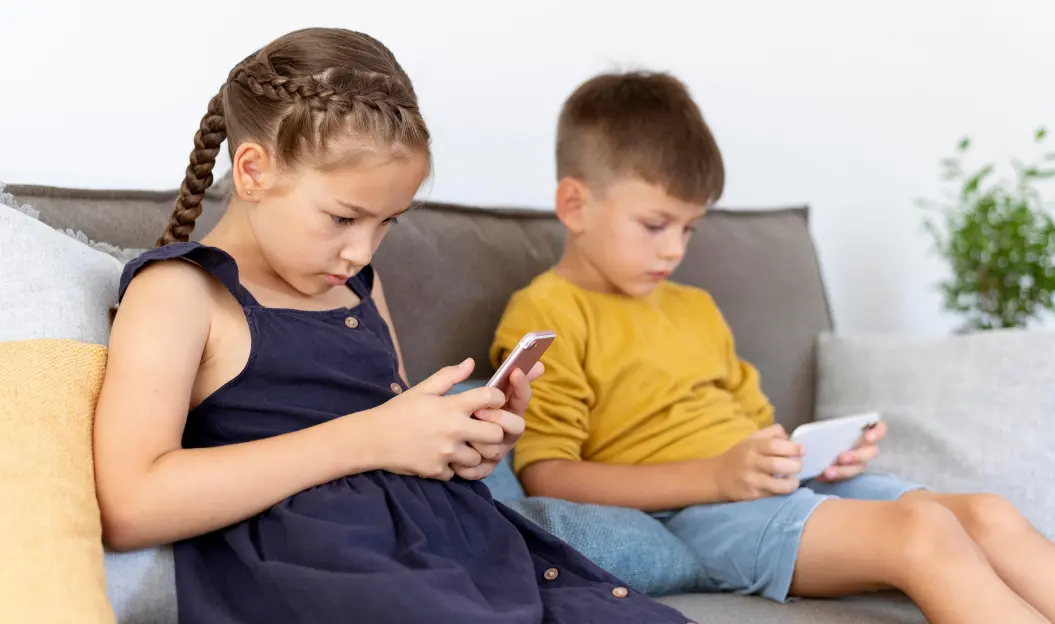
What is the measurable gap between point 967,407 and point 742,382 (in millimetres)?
394

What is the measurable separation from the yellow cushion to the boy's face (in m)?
0.86

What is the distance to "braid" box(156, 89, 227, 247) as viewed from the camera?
51.7 inches

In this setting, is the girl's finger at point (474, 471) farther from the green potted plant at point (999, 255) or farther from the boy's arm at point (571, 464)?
the green potted plant at point (999, 255)

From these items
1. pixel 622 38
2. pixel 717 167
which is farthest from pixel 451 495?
pixel 622 38

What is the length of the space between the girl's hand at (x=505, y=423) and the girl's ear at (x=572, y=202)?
1.76ft

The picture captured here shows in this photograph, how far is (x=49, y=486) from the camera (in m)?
0.94

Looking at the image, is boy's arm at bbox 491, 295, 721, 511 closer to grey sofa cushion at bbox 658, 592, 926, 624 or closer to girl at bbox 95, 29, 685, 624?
grey sofa cushion at bbox 658, 592, 926, 624

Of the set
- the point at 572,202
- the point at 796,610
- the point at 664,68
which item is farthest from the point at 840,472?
the point at 664,68

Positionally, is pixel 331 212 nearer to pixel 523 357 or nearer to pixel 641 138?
pixel 523 357

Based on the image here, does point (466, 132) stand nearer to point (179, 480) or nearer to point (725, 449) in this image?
point (725, 449)

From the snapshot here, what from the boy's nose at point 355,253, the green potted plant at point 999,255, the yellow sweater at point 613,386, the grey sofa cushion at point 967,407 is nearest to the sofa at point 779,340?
the grey sofa cushion at point 967,407

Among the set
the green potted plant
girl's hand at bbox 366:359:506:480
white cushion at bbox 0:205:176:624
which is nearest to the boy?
girl's hand at bbox 366:359:506:480

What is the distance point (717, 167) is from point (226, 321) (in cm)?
90

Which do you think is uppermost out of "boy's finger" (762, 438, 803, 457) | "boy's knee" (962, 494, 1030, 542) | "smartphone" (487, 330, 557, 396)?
"smartphone" (487, 330, 557, 396)
